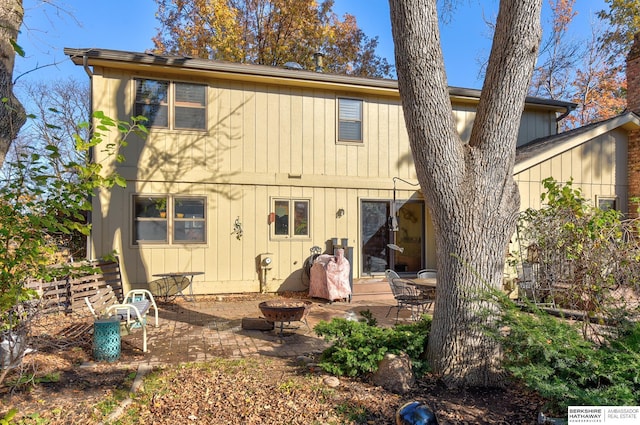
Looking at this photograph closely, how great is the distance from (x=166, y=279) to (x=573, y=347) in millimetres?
7469

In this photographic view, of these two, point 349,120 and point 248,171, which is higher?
point 349,120

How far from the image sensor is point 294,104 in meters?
10.0

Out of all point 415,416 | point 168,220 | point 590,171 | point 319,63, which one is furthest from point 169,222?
point 590,171

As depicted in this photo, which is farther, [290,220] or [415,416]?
[290,220]

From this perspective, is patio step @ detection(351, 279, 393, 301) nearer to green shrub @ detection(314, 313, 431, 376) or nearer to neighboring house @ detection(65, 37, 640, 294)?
neighboring house @ detection(65, 37, 640, 294)

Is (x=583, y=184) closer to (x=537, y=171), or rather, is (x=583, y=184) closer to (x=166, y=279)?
(x=537, y=171)

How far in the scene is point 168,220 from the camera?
916 centimetres

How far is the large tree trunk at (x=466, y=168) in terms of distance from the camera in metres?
3.94

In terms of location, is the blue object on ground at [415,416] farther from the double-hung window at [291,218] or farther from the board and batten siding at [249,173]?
the double-hung window at [291,218]

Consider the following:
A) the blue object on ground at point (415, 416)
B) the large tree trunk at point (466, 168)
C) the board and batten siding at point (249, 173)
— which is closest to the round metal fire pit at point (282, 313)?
the large tree trunk at point (466, 168)

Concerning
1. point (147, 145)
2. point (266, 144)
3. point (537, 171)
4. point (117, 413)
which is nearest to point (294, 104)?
point (266, 144)

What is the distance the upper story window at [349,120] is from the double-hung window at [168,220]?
385cm

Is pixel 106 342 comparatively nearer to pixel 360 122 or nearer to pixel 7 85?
pixel 7 85

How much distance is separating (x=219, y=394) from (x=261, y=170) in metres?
6.53
